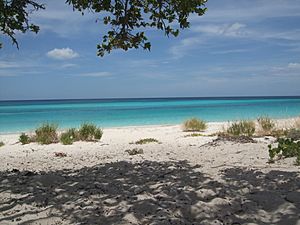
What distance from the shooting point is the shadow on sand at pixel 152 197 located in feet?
13.1

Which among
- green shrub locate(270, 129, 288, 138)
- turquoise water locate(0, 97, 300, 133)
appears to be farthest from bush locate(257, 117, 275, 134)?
turquoise water locate(0, 97, 300, 133)

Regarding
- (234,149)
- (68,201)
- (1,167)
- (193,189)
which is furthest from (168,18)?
(1,167)

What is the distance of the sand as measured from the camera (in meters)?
4.04

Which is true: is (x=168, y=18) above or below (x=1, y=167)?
above

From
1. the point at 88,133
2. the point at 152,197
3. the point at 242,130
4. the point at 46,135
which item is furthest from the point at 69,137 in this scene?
the point at 152,197

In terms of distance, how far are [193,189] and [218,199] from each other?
536 mm

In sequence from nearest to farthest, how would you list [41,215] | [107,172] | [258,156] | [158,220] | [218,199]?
[158,220], [41,215], [218,199], [107,172], [258,156]

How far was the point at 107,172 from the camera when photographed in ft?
21.2

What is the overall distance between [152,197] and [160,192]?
25 cm

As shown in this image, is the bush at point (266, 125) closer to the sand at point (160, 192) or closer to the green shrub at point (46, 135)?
the sand at point (160, 192)

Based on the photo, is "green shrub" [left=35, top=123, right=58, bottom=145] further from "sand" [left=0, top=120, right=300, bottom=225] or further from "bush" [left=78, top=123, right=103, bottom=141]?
"sand" [left=0, top=120, right=300, bottom=225]

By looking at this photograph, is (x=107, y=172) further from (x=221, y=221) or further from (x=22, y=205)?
(x=221, y=221)

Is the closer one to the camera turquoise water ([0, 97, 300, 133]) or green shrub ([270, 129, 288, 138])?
green shrub ([270, 129, 288, 138])

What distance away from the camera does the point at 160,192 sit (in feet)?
16.2
